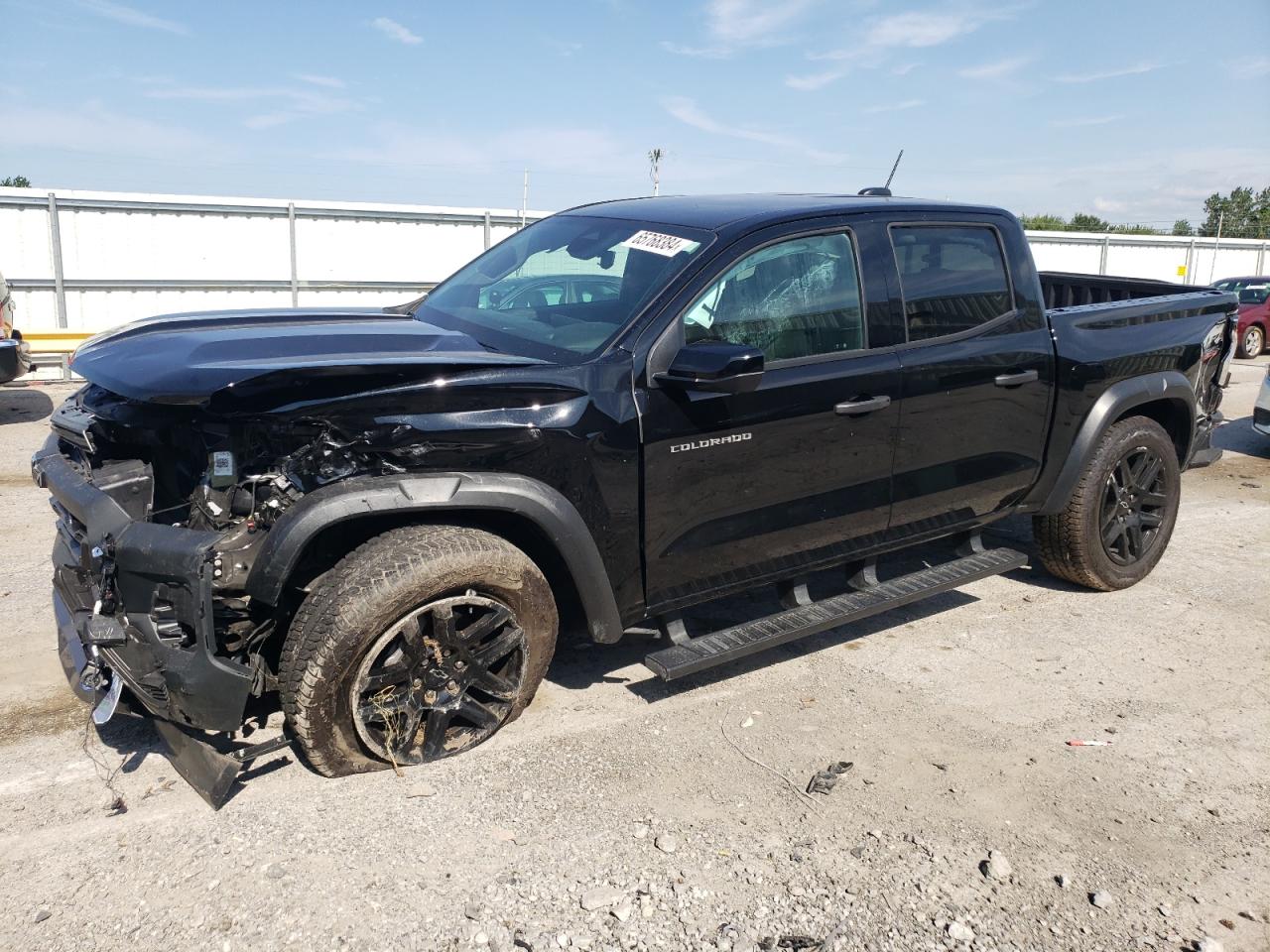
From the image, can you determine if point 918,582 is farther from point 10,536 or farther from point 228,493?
point 10,536

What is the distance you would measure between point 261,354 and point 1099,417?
12.7 ft

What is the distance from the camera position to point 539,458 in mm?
3258

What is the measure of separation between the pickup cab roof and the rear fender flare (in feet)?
3.50

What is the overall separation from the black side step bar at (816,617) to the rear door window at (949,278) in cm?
109

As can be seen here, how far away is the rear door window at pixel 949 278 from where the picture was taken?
419 centimetres

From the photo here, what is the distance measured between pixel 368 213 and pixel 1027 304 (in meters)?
11.2

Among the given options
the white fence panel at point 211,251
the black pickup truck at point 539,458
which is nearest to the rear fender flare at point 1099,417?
the black pickup truck at point 539,458

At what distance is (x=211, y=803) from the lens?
2.95m

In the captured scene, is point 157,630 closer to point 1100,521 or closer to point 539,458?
point 539,458

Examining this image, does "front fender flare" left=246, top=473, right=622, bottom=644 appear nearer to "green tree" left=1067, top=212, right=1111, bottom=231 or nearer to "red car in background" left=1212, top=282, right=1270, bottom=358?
"red car in background" left=1212, top=282, right=1270, bottom=358

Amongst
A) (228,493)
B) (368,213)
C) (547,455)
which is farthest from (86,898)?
(368,213)

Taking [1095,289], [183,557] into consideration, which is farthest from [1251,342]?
[183,557]

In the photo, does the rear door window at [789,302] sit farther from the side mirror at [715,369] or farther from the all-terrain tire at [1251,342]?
the all-terrain tire at [1251,342]

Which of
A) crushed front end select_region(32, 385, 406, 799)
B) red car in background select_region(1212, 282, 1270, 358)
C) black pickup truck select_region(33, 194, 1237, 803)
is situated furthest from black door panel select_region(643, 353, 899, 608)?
red car in background select_region(1212, 282, 1270, 358)
